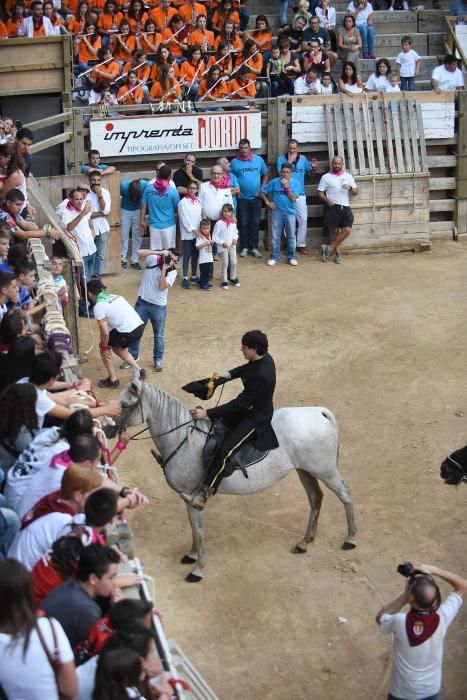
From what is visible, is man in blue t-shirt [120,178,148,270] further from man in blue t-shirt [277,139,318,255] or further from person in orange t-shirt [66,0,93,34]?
person in orange t-shirt [66,0,93,34]

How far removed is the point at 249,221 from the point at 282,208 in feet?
2.18

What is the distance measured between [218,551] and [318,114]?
36.9 ft

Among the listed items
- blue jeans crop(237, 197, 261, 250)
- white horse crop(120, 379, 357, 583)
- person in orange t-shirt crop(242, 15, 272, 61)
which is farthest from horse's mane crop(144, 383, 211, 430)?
person in orange t-shirt crop(242, 15, 272, 61)

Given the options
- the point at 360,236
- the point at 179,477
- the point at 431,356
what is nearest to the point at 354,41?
Result: the point at 360,236

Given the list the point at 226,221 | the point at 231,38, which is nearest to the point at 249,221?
the point at 226,221

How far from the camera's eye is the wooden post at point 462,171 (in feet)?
65.1

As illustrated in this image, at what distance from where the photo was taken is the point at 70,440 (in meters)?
6.66

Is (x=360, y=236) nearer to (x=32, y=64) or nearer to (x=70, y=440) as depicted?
(x=32, y=64)

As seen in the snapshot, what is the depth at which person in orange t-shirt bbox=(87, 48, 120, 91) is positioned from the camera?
1886cm

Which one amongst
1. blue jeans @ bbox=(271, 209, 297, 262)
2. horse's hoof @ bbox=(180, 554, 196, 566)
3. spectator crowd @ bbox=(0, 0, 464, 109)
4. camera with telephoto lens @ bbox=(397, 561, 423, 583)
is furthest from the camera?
spectator crowd @ bbox=(0, 0, 464, 109)

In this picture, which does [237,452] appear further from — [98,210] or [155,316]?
[98,210]

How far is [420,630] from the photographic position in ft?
22.6

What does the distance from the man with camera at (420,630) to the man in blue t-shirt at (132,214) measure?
11.8m

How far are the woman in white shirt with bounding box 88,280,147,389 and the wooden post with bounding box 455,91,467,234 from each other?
8963 millimetres
